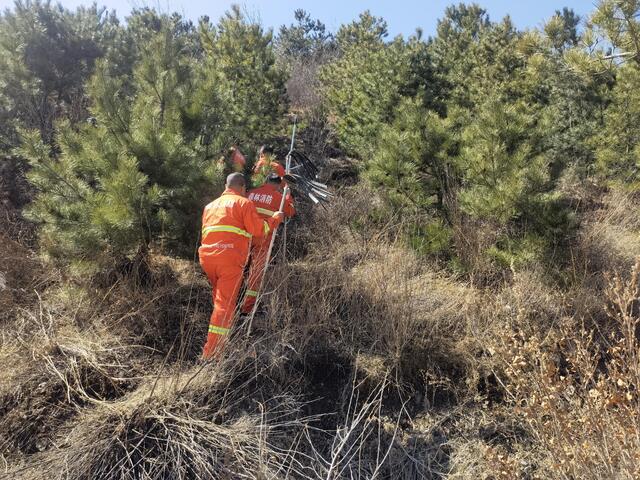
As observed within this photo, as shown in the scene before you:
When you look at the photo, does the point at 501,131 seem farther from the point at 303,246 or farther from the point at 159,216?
the point at 159,216

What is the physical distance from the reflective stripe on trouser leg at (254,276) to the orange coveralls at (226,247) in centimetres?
19

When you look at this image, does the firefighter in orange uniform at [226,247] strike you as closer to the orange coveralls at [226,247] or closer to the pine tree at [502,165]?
the orange coveralls at [226,247]

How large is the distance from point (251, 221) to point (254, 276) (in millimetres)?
552

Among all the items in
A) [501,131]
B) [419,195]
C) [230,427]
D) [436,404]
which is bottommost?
[436,404]

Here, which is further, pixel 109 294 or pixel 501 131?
pixel 501 131

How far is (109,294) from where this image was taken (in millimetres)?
4180

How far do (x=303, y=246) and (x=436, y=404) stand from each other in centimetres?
266

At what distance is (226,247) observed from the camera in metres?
3.90

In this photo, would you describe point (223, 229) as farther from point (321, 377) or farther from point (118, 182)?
point (321, 377)

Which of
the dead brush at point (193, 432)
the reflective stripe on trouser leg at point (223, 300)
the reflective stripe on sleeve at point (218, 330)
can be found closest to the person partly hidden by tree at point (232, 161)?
the reflective stripe on trouser leg at point (223, 300)

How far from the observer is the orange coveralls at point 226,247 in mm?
3881

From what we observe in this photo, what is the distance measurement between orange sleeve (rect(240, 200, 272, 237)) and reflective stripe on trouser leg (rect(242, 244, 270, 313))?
37 centimetres

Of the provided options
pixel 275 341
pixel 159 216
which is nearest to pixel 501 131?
pixel 275 341

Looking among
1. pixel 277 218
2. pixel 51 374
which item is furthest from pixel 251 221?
pixel 51 374
